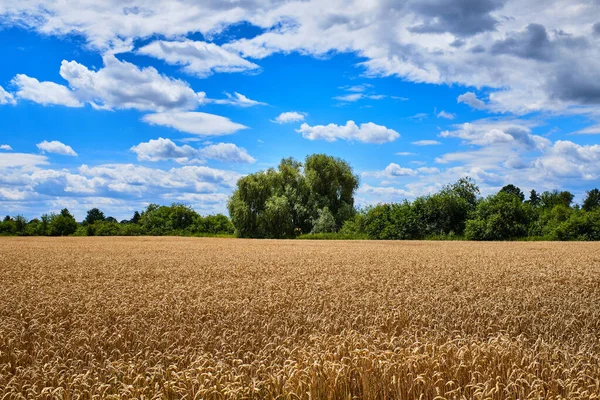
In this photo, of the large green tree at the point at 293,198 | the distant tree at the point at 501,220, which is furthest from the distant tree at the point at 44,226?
the distant tree at the point at 501,220

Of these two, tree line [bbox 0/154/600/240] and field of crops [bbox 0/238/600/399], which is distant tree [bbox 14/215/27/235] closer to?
tree line [bbox 0/154/600/240]

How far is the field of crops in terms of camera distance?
5.71 m

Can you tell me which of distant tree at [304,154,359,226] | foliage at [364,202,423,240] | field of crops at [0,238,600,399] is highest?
distant tree at [304,154,359,226]

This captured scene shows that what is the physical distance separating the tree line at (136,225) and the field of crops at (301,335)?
207ft

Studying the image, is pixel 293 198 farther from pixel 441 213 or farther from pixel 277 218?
pixel 441 213

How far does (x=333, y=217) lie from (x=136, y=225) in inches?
1333

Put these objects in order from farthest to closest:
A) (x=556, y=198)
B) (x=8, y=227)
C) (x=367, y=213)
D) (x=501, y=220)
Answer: (x=556, y=198), (x=8, y=227), (x=367, y=213), (x=501, y=220)

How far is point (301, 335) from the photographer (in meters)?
8.20

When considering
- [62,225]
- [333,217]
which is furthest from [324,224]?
[62,225]

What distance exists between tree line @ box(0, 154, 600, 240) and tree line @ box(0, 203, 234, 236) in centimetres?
14

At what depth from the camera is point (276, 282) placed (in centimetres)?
1419

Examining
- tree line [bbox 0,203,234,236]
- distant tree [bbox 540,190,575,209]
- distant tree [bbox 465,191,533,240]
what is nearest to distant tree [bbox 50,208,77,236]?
tree line [bbox 0,203,234,236]

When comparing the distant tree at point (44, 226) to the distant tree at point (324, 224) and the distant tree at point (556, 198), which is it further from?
the distant tree at point (556, 198)

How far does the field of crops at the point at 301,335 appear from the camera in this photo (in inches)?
225
